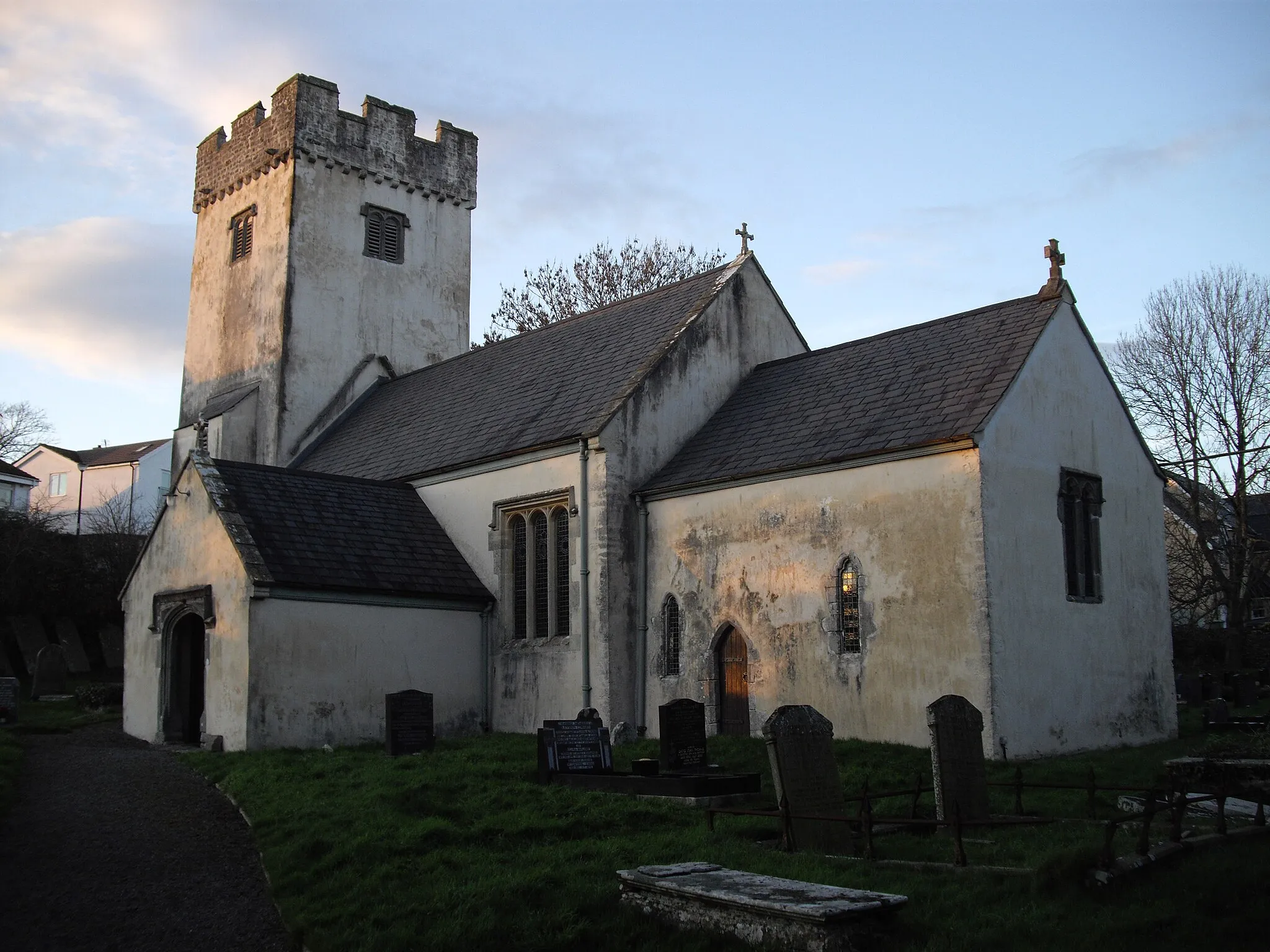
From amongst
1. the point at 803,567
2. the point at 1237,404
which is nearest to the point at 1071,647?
the point at 803,567

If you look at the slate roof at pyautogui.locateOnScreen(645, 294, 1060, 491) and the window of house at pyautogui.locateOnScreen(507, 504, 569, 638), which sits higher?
the slate roof at pyautogui.locateOnScreen(645, 294, 1060, 491)

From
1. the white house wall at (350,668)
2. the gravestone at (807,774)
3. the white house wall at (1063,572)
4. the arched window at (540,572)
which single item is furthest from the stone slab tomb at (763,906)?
the arched window at (540,572)

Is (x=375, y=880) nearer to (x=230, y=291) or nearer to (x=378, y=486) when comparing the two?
(x=378, y=486)

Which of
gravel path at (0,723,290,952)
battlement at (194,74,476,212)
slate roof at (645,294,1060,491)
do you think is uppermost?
battlement at (194,74,476,212)

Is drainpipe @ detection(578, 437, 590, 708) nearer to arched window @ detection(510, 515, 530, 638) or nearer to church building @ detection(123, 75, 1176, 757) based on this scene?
Result: church building @ detection(123, 75, 1176, 757)

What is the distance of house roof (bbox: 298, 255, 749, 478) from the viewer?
942 inches

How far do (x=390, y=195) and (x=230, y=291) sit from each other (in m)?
5.63

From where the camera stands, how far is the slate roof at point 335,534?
21219 millimetres

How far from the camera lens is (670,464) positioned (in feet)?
75.0

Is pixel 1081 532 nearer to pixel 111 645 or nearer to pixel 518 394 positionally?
pixel 518 394

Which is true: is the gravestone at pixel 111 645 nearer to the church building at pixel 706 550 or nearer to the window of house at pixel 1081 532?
the church building at pixel 706 550

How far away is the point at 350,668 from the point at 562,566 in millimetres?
4442

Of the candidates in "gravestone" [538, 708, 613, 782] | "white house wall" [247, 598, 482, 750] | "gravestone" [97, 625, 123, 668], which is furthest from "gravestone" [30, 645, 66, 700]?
"gravestone" [538, 708, 613, 782]

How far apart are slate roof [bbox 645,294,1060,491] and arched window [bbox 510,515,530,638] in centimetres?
324
